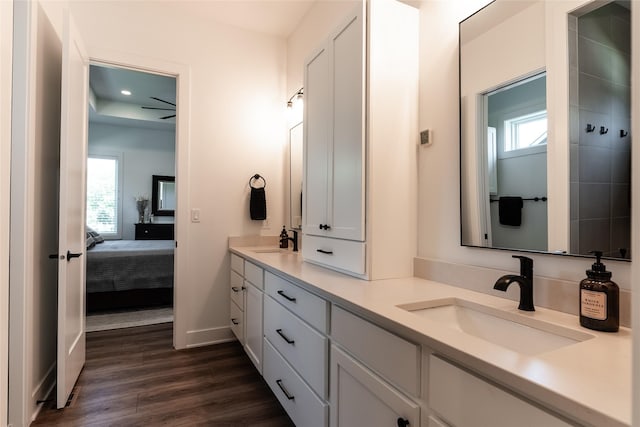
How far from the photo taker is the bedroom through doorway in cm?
372

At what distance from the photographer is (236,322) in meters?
2.74

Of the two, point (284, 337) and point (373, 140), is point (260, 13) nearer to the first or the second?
point (373, 140)

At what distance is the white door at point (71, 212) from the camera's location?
6.21ft

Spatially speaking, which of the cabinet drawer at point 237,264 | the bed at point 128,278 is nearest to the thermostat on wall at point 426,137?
the cabinet drawer at point 237,264

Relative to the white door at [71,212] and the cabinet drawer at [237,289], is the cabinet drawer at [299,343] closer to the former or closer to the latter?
the cabinet drawer at [237,289]

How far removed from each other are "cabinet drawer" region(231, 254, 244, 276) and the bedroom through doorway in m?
1.28

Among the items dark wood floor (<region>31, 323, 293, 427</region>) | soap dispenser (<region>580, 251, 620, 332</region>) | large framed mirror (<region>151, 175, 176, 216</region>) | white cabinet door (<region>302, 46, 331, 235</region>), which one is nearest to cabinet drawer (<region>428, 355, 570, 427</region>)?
soap dispenser (<region>580, 251, 620, 332</region>)

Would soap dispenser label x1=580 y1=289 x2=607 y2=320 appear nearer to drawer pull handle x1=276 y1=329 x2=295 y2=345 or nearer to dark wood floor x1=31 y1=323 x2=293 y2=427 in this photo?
drawer pull handle x1=276 y1=329 x2=295 y2=345

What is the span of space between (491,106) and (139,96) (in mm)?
5396

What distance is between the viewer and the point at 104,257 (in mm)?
3752

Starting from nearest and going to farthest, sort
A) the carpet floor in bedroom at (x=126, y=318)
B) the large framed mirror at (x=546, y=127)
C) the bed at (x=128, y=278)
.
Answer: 1. the large framed mirror at (x=546, y=127)
2. the carpet floor in bedroom at (x=126, y=318)
3. the bed at (x=128, y=278)

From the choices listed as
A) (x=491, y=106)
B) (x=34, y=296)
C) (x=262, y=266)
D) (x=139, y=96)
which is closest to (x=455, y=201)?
(x=491, y=106)

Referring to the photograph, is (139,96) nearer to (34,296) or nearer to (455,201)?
(34,296)

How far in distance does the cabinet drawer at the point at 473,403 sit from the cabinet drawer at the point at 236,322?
1982mm
